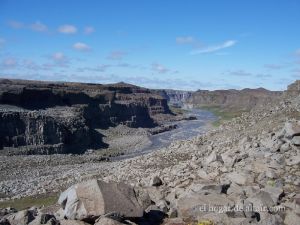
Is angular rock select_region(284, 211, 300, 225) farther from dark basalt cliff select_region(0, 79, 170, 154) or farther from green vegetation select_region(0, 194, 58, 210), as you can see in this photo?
dark basalt cliff select_region(0, 79, 170, 154)

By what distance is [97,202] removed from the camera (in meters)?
12.6

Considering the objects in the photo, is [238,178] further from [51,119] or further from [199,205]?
[51,119]

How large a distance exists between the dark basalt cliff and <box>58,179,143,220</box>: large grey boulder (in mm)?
63771

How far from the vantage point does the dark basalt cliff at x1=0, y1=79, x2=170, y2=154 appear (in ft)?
261

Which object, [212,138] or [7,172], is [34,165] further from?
[212,138]

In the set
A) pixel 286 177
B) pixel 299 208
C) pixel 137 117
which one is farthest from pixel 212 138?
pixel 137 117

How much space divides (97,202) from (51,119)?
7685 centimetres

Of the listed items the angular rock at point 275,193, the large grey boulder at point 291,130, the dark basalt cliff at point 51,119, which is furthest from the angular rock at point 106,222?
the dark basalt cliff at point 51,119

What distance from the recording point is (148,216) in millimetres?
14305

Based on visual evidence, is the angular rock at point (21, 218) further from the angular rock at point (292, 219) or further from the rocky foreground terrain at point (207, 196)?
the angular rock at point (292, 219)

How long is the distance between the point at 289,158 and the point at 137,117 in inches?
4887

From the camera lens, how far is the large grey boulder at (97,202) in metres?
12.5

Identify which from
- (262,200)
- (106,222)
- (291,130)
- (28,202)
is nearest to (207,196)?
(262,200)

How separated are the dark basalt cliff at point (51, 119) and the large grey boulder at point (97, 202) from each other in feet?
209
